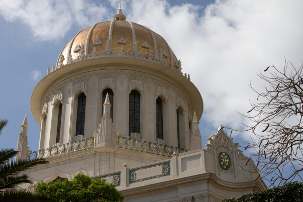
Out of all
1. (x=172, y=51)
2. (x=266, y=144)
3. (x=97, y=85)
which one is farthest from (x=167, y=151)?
(x=266, y=144)

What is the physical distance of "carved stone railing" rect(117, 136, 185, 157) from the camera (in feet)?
101

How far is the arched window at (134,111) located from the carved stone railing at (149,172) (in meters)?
6.79

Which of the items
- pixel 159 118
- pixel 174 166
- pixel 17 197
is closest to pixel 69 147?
pixel 159 118

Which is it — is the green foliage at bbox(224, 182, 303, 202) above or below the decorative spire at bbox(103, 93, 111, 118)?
below

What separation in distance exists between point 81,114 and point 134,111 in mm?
3175

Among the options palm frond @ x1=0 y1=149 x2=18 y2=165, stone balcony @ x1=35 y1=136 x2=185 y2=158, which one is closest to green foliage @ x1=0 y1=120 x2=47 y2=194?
palm frond @ x1=0 y1=149 x2=18 y2=165

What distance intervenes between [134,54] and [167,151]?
21.9 feet

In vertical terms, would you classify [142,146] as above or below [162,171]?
above

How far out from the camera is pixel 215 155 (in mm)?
25906

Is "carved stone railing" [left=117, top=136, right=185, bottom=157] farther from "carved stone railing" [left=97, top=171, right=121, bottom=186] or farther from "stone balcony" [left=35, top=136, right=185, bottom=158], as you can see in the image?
"carved stone railing" [left=97, top=171, right=121, bottom=186]

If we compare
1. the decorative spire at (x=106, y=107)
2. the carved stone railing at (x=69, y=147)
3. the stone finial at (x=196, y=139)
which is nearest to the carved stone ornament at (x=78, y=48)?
the decorative spire at (x=106, y=107)

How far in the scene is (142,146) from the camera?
3120 cm

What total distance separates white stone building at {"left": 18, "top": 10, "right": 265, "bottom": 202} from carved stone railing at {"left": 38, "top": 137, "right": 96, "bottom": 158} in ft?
0.20

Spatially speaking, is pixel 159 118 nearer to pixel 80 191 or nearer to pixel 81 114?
pixel 81 114
